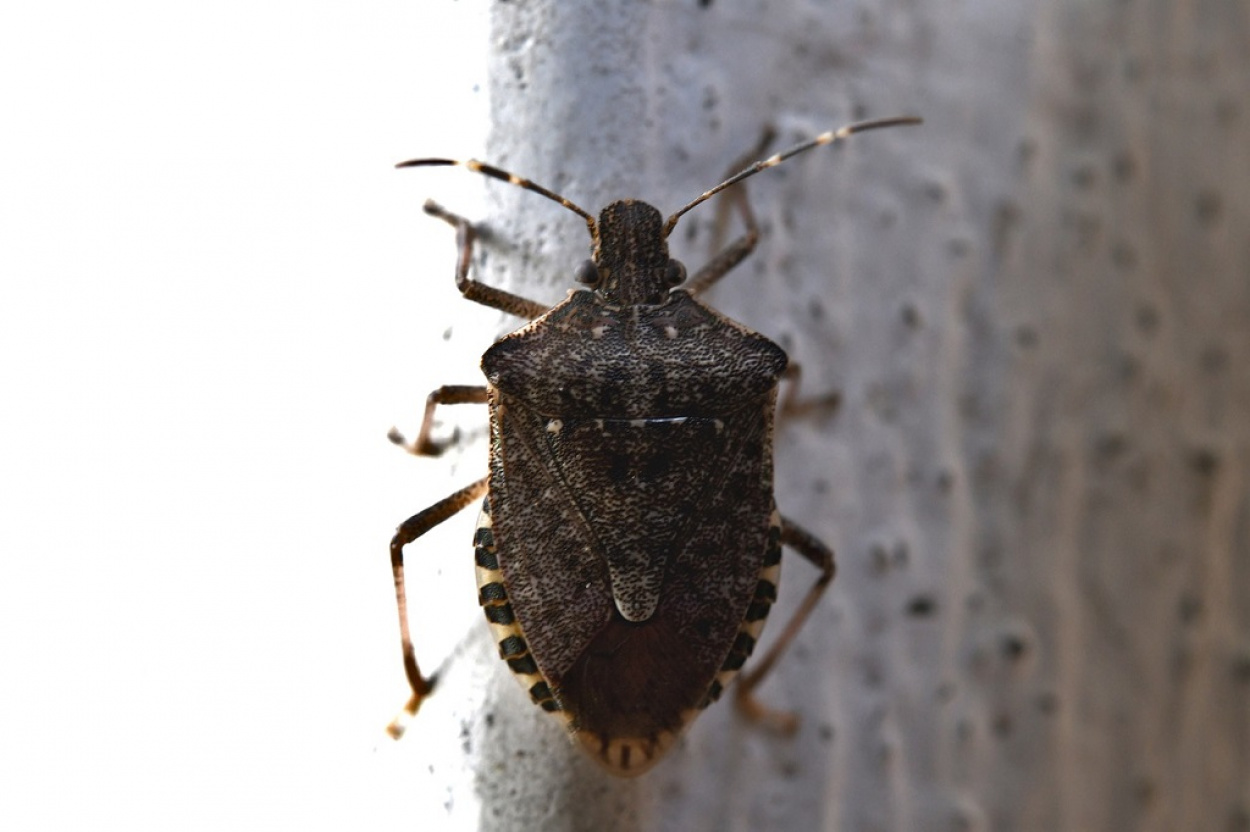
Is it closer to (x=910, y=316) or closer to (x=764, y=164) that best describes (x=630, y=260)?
(x=764, y=164)

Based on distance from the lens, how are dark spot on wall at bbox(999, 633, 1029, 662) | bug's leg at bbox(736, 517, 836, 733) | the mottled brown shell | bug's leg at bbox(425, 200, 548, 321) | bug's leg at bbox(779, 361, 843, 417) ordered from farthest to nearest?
1. dark spot on wall at bbox(999, 633, 1029, 662)
2. bug's leg at bbox(779, 361, 843, 417)
3. bug's leg at bbox(736, 517, 836, 733)
4. bug's leg at bbox(425, 200, 548, 321)
5. the mottled brown shell

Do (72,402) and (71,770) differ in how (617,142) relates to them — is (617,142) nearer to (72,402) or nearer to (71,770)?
(72,402)

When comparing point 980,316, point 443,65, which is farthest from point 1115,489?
point 443,65

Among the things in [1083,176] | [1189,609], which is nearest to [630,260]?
[1083,176]

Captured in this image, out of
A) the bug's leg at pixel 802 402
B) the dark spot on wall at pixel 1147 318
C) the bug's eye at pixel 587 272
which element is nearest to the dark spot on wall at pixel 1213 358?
the dark spot on wall at pixel 1147 318

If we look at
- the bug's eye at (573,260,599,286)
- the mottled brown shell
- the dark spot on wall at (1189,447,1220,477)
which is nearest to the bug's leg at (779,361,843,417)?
the mottled brown shell

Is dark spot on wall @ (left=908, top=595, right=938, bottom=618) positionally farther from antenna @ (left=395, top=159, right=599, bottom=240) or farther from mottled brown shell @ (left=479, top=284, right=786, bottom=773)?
antenna @ (left=395, top=159, right=599, bottom=240)
